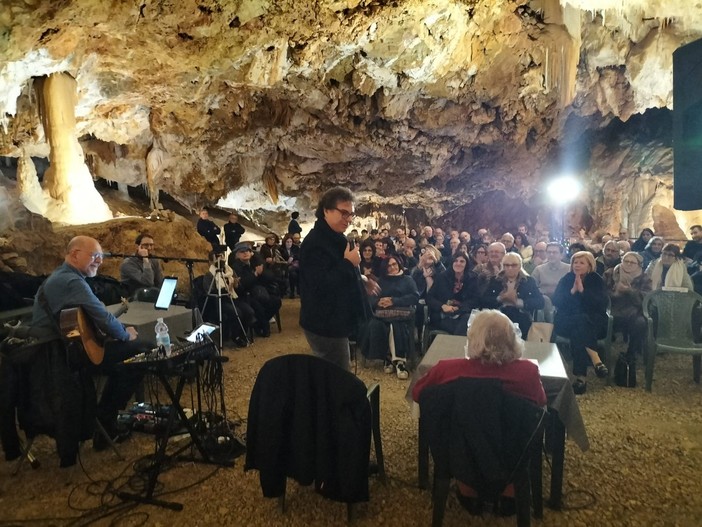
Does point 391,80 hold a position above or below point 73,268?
above

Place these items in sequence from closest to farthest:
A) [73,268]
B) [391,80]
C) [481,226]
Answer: [73,268]
[391,80]
[481,226]

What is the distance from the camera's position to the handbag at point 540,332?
4148mm

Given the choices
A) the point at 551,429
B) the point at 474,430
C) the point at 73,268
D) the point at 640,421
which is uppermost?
the point at 73,268

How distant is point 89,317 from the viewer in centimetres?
281

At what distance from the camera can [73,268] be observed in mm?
2936

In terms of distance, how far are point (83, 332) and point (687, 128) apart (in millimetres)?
3297

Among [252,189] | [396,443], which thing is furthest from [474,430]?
[252,189]

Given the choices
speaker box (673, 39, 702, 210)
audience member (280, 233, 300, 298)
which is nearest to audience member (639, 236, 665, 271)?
speaker box (673, 39, 702, 210)

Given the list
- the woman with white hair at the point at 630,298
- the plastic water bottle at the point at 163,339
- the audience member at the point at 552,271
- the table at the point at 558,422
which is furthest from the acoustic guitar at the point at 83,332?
the woman with white hair at the point at 630,298

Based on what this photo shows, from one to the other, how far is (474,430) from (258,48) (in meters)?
7.17

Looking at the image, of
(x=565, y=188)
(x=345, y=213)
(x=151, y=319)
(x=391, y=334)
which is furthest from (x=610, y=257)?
(x=565, y=188)

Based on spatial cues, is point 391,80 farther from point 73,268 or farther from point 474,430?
point 474,430

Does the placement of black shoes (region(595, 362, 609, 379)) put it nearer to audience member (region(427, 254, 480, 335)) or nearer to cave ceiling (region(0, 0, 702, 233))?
audience member (region(427, 254, 480, 335))

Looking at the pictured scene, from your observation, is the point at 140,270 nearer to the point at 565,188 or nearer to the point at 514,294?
the point at 514,294
